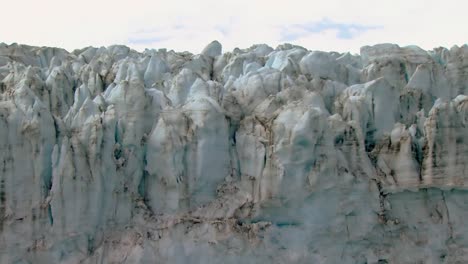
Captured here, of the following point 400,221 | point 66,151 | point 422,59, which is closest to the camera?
point 66,151

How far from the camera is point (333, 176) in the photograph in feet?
37.7

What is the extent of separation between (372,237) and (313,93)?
2452 millimetres

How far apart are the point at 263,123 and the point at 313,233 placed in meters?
1.85

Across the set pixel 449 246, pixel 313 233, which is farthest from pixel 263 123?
pixel 449 246

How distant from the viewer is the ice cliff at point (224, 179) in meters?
11.2

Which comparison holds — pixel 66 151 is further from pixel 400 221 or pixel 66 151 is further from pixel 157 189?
pixel 400 221

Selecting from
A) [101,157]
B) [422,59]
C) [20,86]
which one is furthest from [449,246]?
[20,86]

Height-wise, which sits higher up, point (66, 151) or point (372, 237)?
point (66, 151)

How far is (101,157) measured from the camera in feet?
37.4

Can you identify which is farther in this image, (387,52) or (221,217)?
(387,52)

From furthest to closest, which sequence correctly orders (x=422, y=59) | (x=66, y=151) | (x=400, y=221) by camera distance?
(x=422, y=59) → (x=400, y=221) → (x=66, y=151)

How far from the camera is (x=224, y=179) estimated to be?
11750 mm

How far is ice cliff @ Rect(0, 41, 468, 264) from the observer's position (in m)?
11.2

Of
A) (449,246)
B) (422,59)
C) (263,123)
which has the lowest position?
(449,246)
